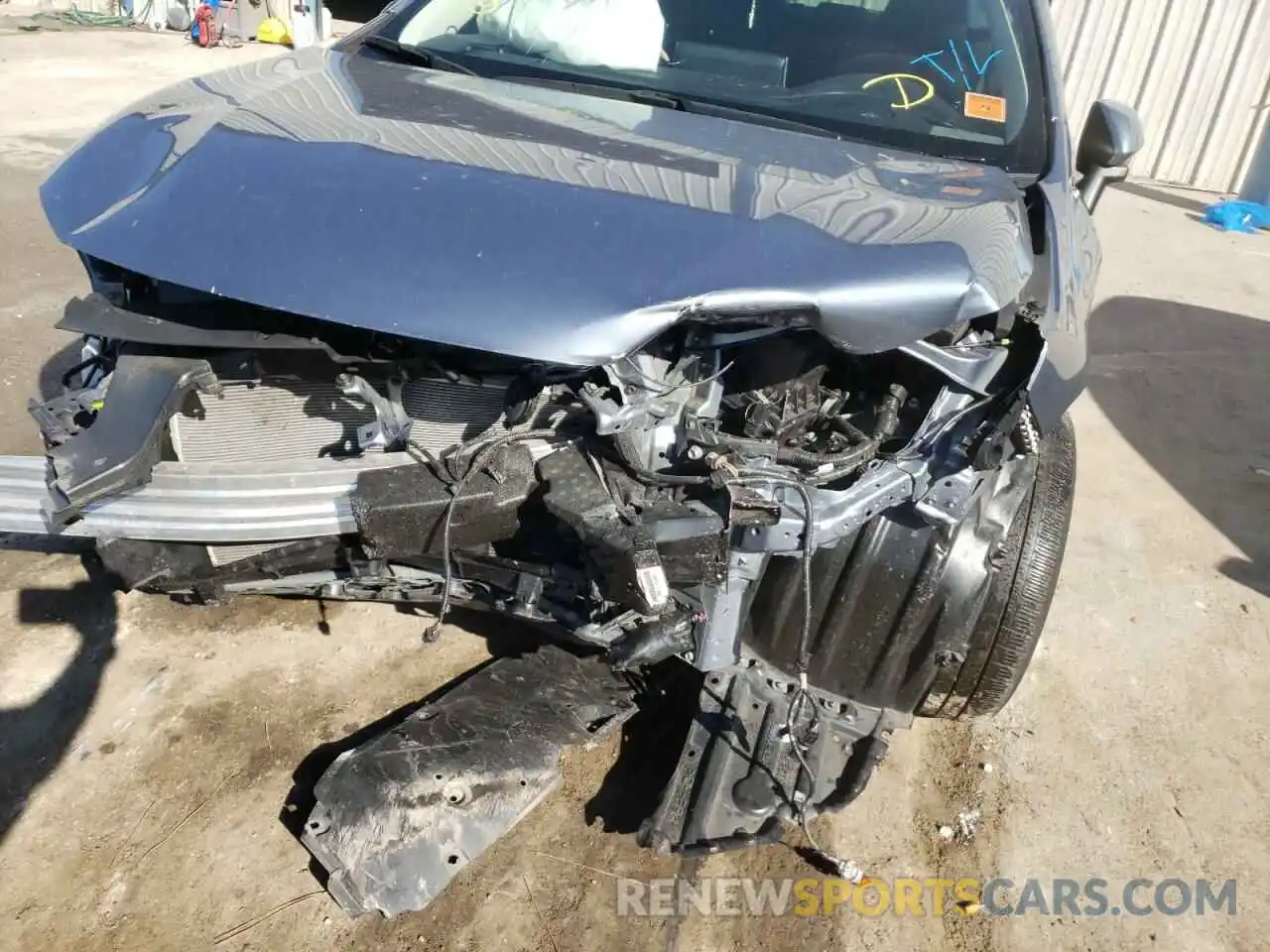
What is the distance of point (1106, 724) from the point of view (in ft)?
8.49

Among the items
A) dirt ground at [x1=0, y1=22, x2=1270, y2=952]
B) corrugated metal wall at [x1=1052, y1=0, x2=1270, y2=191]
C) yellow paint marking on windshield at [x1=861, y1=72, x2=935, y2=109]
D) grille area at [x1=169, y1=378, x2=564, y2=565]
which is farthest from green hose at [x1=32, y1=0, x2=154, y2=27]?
yellow paint marking on windshield at [x1=861, y1=72, x2=935, y2=109]

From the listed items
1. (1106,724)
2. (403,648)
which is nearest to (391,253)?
(403,648)

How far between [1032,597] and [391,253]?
1.71 m

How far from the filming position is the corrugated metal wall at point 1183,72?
8977mm

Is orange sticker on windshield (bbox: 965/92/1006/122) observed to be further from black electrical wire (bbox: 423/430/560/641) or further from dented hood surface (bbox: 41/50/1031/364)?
black electrical wire (bbox: 423/430/560/641)

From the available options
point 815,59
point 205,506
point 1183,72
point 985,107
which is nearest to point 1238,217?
point 1183,72

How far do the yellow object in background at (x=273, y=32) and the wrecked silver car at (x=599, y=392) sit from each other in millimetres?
11406

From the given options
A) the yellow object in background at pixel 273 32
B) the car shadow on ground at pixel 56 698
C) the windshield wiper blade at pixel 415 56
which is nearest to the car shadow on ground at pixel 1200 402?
the windshield wiper blade at pixel 415 56

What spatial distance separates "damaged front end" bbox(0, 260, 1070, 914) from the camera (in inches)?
70.1

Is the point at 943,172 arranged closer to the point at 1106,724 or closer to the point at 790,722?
the point at 790,722

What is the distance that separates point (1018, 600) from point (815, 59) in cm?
155

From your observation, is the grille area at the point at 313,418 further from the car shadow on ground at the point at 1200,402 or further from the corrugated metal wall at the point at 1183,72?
the corrugated metal wall at the point at 1183,72

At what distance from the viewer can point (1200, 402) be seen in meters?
4.60

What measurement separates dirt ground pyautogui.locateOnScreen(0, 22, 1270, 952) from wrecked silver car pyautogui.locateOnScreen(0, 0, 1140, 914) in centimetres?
→ 19
